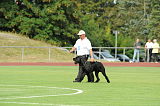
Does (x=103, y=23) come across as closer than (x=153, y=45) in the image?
No

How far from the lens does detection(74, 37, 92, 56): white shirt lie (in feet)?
72.7

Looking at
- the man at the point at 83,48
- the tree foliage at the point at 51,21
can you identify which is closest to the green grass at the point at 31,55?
the tree foliage at the point at 51,21

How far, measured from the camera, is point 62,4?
228 feet

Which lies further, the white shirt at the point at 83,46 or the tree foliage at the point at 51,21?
the tree foliage at the point at 51,21

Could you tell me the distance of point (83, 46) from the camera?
22.2 m

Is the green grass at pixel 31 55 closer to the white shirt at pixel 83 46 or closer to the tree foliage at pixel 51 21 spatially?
the tree foliage at pixel 51 21

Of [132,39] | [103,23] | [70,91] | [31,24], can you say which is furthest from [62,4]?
[70,91]

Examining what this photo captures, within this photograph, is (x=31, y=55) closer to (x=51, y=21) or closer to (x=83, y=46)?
(x=51, y=21)

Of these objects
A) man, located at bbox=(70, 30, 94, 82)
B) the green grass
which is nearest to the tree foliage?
the green grass

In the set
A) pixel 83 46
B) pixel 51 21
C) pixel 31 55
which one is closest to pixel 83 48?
pixel 83 46

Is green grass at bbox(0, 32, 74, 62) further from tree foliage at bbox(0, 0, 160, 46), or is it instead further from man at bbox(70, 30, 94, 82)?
man at bbox(70, 30, 94, 82)

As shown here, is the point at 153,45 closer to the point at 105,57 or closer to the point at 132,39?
the point at 105,57

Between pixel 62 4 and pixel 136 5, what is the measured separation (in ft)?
146

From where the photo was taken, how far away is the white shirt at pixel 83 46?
872 inches
